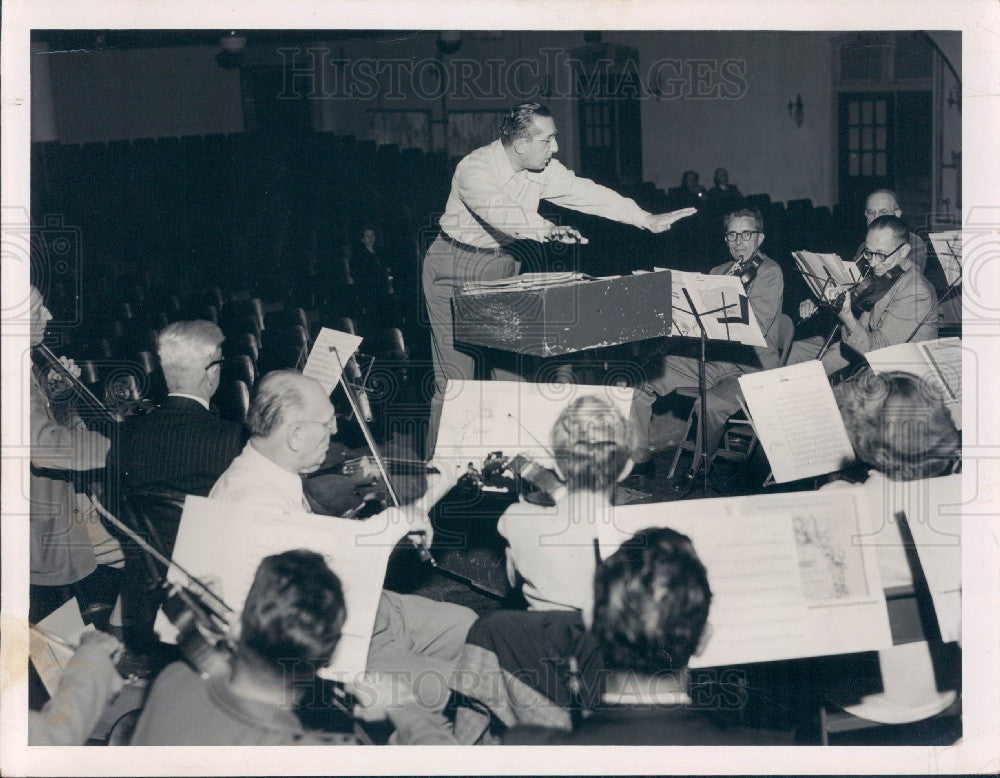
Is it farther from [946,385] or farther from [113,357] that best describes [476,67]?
[946,385]

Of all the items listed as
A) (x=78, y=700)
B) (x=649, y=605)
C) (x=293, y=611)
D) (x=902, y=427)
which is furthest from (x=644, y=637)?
(x=78, y=700)

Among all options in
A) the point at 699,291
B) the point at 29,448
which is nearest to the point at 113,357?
the point at 29,448

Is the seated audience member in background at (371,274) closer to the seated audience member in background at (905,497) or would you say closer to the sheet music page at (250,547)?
the sheet music page at (250,547)

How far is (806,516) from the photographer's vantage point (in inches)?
124

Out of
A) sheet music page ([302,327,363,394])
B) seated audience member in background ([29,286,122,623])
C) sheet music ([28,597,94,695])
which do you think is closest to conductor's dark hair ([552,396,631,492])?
sheet music page ([302,327,363,394])

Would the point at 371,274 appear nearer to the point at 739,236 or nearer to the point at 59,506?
the point at 59,506

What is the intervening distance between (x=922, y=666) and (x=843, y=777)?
1.57 feet

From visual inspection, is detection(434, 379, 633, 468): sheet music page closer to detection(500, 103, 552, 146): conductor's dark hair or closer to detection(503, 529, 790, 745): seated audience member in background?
detection(503, 529, 790, 745): seated audience member in background

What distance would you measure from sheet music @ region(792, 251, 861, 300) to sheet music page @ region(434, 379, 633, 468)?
1.17 metres

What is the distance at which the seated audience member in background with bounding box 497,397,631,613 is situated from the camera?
3066mm

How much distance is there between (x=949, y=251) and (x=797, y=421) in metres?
0.86

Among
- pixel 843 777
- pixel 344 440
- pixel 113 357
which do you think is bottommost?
pixel 843 777

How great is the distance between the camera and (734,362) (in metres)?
4.13

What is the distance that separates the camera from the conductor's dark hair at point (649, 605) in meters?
3.04
